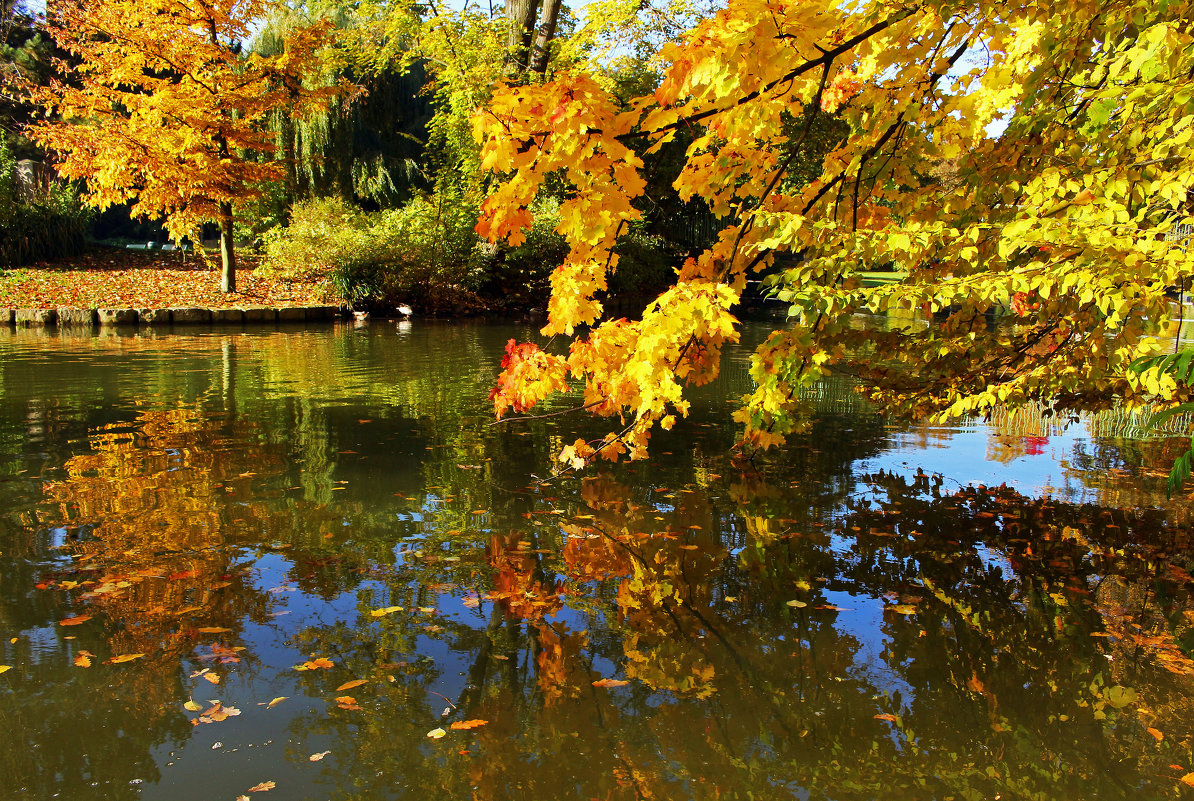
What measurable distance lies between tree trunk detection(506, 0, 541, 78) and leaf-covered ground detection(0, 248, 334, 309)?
6.85 m

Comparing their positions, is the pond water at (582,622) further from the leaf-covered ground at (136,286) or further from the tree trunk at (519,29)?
the tree trunk at (519,29)

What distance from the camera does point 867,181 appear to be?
451 centimetres

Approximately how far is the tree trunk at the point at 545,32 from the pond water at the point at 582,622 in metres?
15.4

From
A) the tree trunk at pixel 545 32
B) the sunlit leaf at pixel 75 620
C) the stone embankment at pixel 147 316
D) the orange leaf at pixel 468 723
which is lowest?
the orange leaf at pixel 468 723

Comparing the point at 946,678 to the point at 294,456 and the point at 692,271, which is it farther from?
the point at 294,456

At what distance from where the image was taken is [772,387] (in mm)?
4027

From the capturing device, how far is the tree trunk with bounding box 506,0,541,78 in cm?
2062

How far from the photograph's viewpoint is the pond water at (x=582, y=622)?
2.70 metres

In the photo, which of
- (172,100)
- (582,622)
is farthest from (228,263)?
(582,622)

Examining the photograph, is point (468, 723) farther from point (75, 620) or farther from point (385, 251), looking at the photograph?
point (385, 251)

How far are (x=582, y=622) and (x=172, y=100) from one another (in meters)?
17.9

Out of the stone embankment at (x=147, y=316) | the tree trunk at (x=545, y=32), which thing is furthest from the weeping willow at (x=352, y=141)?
the stone embankment at (x=147, y=316)

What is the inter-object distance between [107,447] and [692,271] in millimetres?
4748

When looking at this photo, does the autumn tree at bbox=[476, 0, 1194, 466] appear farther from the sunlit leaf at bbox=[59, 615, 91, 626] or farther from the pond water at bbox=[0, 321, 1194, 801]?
the sunlit leaf at bbox=[59, 615, 91, 626]
